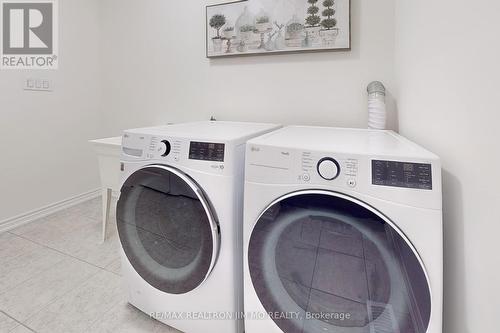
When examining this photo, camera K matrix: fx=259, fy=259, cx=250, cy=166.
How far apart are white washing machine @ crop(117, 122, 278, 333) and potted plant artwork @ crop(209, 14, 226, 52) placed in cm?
102

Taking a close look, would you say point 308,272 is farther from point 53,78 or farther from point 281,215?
point 53,78

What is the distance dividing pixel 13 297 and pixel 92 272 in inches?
13.7

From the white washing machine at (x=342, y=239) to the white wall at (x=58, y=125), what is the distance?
2.14 meters

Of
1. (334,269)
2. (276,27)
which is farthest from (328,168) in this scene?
(276,27)

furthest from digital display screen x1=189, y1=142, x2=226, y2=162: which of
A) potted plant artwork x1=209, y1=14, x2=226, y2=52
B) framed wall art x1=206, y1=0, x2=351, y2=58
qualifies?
potted plant artwork x1=209, y1=14, x2=226, y2=52

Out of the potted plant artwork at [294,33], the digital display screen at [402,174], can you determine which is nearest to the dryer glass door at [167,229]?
the digital display screen at [402,174]

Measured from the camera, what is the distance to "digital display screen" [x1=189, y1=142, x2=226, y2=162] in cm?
95

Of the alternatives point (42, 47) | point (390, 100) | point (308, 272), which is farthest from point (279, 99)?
point (42, 47)

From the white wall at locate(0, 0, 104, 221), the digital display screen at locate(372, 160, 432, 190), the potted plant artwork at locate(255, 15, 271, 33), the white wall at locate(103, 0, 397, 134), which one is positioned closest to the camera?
the digital display screen at locate(372, 160, 432, 190)

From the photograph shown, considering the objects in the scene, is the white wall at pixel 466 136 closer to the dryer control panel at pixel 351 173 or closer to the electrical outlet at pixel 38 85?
the dryer control panel at pixel 351 173

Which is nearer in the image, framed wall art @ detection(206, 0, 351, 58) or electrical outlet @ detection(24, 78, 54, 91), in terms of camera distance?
framed wall art @ detection(206, 0, 351, 58)

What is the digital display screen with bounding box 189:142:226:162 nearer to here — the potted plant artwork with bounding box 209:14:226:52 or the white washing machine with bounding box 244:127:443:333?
the white washing machine with bounding box 244:127:443:333

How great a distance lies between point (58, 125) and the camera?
229cm

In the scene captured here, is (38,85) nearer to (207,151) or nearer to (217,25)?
(217,25)
